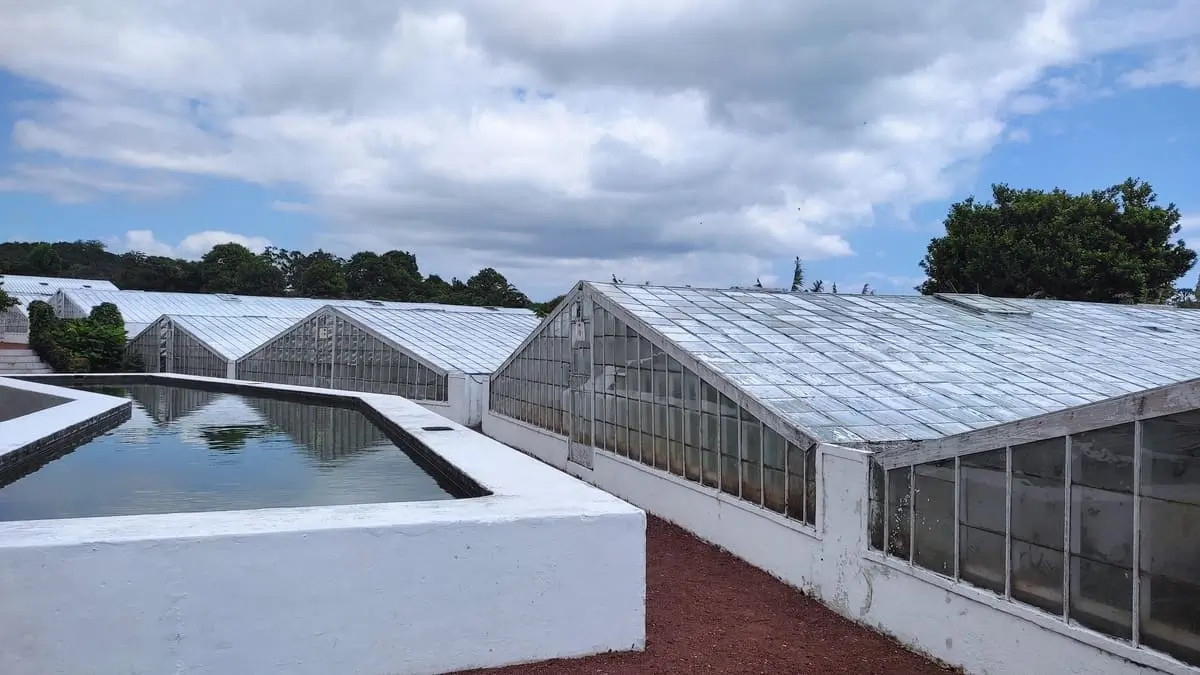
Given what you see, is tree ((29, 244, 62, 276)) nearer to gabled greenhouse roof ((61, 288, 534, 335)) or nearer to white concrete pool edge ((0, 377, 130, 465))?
gabled greenhouse roof ((61, 288, 534, 335))

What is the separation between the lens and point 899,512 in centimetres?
697

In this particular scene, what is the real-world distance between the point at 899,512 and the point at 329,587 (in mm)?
4648

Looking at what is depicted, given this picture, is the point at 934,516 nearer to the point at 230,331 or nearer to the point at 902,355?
the point at 902,355

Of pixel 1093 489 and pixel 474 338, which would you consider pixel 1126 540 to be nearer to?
pixel 1093 489

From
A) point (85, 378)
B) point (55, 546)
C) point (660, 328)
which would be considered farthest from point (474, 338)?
point (55, 546)

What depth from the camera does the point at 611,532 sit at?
20.1 feet

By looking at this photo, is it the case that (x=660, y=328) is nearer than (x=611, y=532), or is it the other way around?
(x=611, y=532)

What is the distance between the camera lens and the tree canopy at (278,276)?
59469mm

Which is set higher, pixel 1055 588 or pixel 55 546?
pixel 55 546

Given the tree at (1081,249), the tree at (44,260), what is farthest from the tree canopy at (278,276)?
the tree at (1081,249)

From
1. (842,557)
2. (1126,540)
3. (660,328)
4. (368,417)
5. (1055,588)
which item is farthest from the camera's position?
(368,417)

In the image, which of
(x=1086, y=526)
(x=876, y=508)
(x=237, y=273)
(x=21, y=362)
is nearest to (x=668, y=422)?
(x=876, y=508)

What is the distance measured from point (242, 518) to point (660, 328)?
23.8 feet

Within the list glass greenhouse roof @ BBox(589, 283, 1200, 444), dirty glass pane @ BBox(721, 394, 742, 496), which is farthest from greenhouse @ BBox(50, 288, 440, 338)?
dirty glass pane @ BBox(721, 394, 742, 496)
